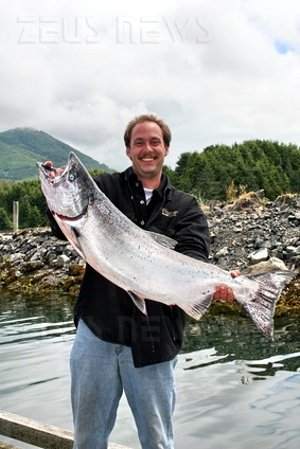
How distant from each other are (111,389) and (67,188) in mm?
1298

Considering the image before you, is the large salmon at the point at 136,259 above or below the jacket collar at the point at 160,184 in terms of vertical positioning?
below

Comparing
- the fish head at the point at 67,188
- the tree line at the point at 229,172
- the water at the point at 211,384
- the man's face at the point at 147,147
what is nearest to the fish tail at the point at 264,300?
the man's face at the point at 147,147

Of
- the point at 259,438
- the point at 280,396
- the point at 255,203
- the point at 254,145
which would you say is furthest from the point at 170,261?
the point at 254,145

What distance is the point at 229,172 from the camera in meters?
65.9

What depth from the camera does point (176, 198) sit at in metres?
3.72

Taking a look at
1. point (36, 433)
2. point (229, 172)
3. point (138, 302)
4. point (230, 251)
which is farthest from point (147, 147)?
point (229, 172)

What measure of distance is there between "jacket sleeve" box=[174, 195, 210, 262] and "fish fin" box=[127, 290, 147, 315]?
537 millimetres

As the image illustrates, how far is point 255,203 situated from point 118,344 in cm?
2100

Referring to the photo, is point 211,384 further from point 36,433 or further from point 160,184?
point 160,184

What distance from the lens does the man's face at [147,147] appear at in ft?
11.7

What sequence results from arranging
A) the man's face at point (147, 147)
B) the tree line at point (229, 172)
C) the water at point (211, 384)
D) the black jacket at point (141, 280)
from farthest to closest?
1. the tree line at point (229, 172)
2. the water at point (211, 384)
3. the man's face at point (147, 147)
4. the black jacket at point (141, 280)

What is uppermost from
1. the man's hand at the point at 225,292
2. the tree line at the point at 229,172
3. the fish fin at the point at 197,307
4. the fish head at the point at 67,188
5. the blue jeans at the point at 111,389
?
the tree line at the point at 229,172

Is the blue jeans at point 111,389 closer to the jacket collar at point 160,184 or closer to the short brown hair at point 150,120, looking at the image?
the jacket collar at point 160,184

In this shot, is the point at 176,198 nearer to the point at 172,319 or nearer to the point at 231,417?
the point at 172,319
